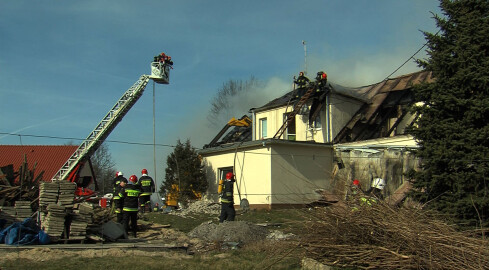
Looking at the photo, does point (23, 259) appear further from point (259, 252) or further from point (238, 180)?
point (238, 180)

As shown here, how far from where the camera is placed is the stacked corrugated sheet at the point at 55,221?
9.54 m

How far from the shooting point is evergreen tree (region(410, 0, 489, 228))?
8992 mm

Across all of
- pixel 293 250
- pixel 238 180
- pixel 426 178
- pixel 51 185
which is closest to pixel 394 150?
pixel 238 180

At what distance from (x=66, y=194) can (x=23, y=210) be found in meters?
1.61

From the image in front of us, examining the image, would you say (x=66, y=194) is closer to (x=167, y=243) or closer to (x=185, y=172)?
(x=167, y=243)

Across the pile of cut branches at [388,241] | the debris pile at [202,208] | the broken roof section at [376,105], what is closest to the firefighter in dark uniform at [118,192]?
the debris pile at [202,208]

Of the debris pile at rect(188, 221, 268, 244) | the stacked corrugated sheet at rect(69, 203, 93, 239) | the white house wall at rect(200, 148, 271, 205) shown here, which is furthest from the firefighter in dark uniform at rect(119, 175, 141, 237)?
the white house wall at rect(200, 148, 271, 205)

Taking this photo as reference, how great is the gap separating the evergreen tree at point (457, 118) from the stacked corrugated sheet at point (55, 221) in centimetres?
819

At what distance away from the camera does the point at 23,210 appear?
10.8 metres

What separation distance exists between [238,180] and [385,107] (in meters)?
8.89

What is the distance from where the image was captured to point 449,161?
929 cm

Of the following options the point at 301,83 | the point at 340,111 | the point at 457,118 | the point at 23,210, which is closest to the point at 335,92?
the point at 340,111

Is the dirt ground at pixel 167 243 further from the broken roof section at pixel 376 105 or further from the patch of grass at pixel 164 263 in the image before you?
the broken roof section at pixel 376 105

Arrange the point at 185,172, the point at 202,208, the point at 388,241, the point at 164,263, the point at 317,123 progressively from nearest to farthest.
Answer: the point at 388,241
the point at 164,263
the point at 202,208
the point at 185,172
the point at 317,123
